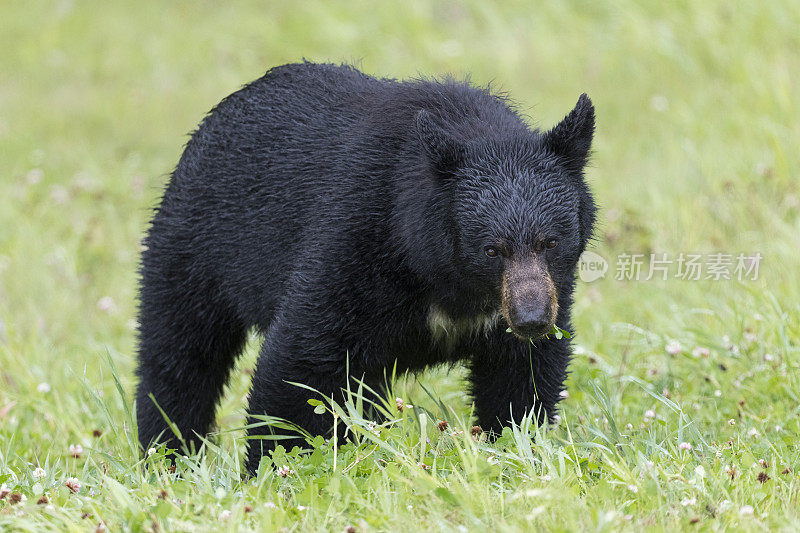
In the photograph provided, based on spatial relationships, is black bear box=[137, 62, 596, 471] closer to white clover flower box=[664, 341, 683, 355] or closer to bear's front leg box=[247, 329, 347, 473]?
bear's front leg box=[247, 329, 347, 473]

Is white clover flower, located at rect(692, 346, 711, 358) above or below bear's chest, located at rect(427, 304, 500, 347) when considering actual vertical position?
below

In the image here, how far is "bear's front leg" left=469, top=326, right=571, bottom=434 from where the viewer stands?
13.7 ft

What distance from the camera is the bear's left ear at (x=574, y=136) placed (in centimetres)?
375

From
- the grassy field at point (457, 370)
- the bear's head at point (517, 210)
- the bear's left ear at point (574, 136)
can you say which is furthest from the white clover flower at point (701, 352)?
the bear's left ear at point (574, 136)

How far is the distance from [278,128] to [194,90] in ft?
24.5

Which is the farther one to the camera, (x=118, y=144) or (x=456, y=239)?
(x=118, y=144)

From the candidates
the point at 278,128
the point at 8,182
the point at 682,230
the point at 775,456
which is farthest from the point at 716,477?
the point at 8,182

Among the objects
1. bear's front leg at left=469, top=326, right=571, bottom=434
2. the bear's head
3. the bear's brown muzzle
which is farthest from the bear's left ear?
bear's front leg at left=469, top=326, right=571, bottom=434

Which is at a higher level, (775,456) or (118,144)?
(118,144)

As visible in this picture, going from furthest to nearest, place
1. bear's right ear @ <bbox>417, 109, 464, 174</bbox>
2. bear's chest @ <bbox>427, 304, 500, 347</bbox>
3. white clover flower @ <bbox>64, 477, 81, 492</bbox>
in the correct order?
bear's chest @ <bbox>427, 304, 500, 347</bbox>, bear's right ear @ <bbox>417, 109, 464, 174</bbox>, white clover flower @ <bbox>64, 477, 81, 492</bbox>

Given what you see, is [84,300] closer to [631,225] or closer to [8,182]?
[8,182]

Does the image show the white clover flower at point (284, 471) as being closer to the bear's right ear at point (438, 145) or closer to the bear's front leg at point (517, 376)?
the bear's front leg at point (517, 376)

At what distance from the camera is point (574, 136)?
3770 millimetres

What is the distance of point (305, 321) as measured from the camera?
156 inches
